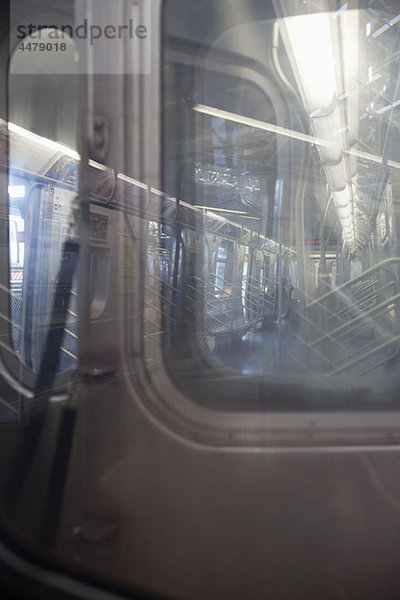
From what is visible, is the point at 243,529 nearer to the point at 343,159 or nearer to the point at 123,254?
the point at 123,254

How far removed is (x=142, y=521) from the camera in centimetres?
145

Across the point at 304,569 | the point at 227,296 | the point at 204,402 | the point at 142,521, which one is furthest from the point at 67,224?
the point at 304,569

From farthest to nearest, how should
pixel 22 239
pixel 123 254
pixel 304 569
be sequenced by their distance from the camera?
1. pixel 22 239
2. pixel 123 254
3. pixel 304 569

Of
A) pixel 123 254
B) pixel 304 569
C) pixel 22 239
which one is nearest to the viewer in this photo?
pixel 304 569

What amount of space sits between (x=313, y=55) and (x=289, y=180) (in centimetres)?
41

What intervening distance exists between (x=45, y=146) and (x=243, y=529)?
1428 mm

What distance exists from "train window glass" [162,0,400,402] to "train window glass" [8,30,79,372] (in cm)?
33

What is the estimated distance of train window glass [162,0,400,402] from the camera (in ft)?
4.87

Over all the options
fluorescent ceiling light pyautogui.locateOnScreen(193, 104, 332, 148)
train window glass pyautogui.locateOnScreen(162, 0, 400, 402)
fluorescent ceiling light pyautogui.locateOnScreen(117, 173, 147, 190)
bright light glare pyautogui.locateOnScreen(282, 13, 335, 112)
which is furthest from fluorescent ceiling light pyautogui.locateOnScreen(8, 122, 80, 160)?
bright light glare pyautogui.locateOnScreen(282, 13, 335, 112)

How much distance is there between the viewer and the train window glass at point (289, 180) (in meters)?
1.49

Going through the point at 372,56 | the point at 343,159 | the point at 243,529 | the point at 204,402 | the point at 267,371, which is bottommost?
the point at 243,529

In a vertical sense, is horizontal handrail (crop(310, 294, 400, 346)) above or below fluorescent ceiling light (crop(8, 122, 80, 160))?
below

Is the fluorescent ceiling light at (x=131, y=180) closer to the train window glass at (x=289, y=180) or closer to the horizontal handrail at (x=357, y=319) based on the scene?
the train window glass at (x=289, y=180)

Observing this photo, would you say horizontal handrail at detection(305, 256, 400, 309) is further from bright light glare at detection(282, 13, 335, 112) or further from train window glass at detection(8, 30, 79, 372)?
train window glass at detection(8, 30, 79, 372)
